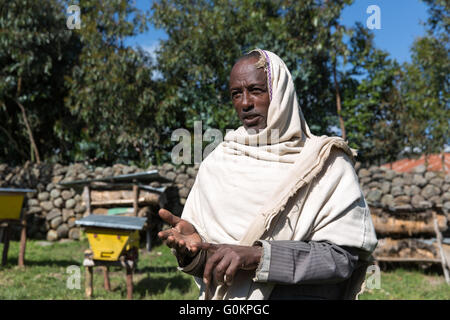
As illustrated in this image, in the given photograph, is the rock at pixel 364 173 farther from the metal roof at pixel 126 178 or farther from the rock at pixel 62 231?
the rock at pixel 62 231

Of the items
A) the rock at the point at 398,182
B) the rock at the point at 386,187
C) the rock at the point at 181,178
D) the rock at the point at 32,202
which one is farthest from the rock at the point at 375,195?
the rock at the point at 32,202

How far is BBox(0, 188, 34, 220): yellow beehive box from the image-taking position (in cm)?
812

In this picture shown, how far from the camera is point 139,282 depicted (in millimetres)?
7273

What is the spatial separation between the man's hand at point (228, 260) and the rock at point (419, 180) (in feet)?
32.3

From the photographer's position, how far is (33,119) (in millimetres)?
14203

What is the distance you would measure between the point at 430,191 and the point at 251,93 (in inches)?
374

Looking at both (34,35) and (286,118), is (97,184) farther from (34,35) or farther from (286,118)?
(286,118)

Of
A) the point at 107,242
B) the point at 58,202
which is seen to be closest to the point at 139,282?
the point at 107,242

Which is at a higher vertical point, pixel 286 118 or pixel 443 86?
pixel 443 86

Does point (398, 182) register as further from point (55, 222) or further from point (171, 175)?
point (55, 222)

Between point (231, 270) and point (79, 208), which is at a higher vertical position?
point (231, 270)

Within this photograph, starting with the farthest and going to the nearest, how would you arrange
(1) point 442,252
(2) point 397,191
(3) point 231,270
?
(2) point 397,191 → (1) point 442,252 → (3) point 231,270

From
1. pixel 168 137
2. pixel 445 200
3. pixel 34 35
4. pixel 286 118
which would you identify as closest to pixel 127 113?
pixel 168 137
